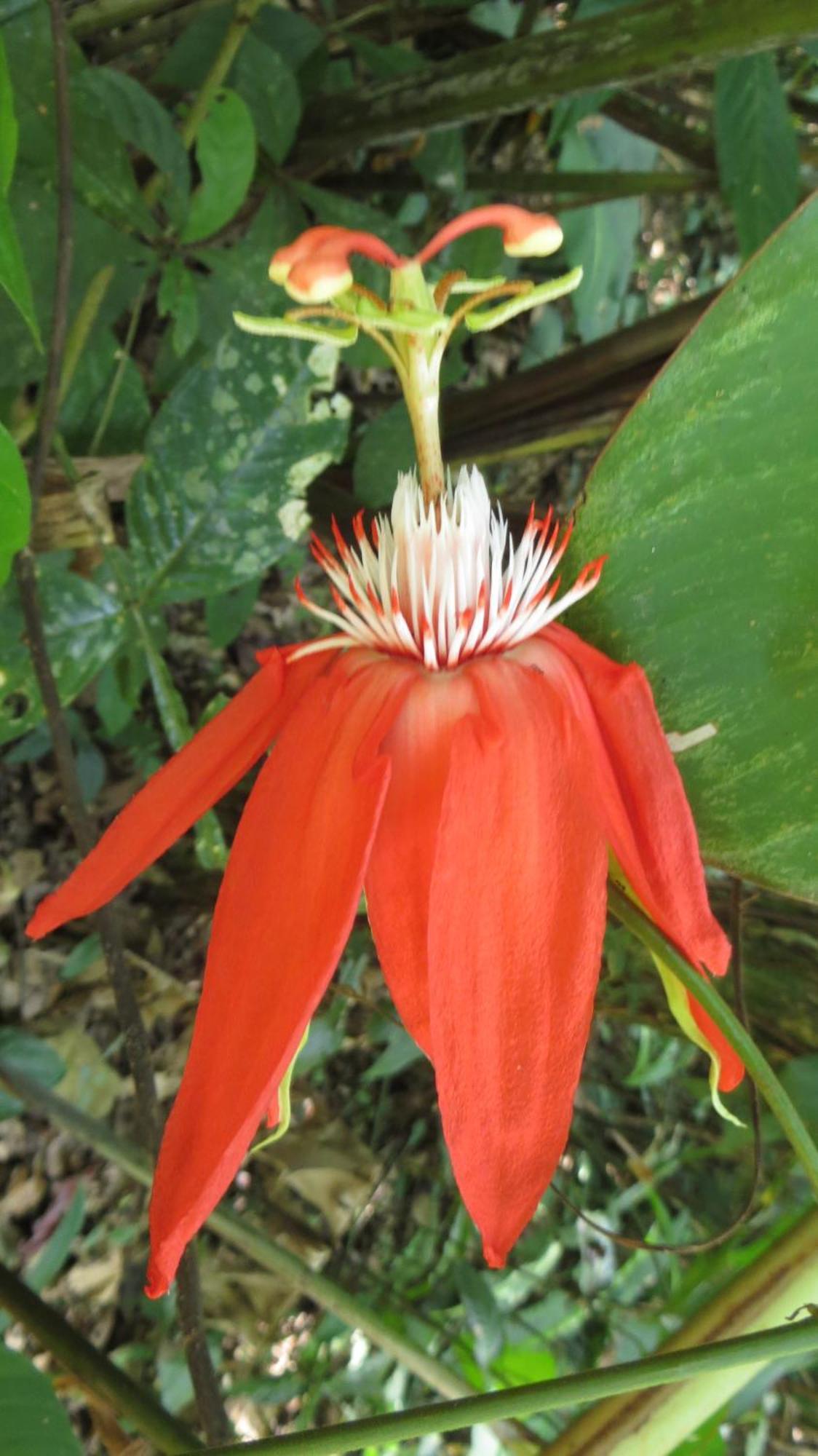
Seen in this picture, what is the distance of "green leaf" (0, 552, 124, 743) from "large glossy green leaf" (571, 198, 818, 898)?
1.09 feet

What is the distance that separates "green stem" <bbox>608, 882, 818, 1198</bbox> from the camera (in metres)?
0.39

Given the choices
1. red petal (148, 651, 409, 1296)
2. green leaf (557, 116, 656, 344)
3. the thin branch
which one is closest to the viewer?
red petal (148, 651, 409, 1296)

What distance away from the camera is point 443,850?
371 millimetres

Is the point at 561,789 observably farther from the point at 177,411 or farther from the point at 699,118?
the point at 699,118

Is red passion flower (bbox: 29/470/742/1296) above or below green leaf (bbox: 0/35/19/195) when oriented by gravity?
below

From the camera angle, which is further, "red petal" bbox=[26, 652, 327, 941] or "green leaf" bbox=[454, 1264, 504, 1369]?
"green leaf" bbox=[454, 1264, 504, 1369]

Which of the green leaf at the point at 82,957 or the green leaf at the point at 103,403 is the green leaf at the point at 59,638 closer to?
the green leaf at the point at 103,403

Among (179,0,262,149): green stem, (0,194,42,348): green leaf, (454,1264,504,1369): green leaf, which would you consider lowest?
(454,1264,504,1369): green leaf

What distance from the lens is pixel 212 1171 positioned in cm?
34

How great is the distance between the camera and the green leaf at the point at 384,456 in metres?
0.88

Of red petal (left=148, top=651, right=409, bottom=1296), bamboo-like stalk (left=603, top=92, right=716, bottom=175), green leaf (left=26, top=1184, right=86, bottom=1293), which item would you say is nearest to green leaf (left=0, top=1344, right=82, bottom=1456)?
red petal (left=148, top=651, right=409, bottom=1296)

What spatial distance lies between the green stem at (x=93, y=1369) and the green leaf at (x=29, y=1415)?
67mm

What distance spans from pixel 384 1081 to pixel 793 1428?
19.8 inches

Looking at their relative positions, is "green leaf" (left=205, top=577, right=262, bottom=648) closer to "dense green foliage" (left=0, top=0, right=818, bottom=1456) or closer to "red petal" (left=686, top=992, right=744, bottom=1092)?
"dense green foliage" (left=0, top=0, right=818, bottom=1456)
